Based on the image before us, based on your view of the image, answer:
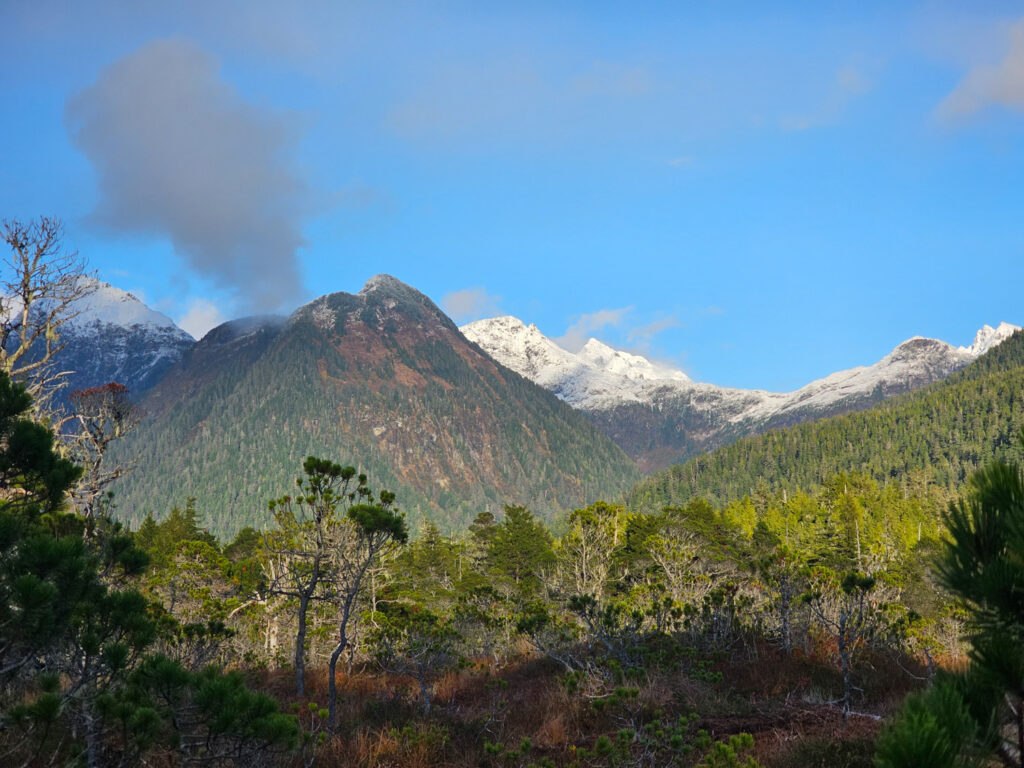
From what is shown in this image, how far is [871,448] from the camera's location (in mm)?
145750

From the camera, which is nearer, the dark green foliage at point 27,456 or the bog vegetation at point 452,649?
the bog vegetation at point 452,649

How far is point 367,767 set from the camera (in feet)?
23.9

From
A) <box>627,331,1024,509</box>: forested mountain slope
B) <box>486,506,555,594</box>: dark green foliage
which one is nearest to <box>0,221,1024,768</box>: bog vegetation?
<box>486,506,555,594</box>: dark green foliage

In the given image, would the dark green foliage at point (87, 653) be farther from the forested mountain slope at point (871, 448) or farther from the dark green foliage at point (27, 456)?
the forested mountain slope at point (871, 448)

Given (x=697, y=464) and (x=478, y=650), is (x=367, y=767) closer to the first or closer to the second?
Answer: (x=478, y=650)

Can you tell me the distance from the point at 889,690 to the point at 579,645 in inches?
276

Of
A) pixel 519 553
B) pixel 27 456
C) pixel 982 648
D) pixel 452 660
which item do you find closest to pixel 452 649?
pixel 452 660

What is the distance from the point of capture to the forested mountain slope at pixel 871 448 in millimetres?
131125

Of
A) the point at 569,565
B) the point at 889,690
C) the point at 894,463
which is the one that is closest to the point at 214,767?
the point at 889,690

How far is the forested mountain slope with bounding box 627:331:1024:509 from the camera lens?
131125mm

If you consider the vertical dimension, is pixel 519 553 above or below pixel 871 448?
below

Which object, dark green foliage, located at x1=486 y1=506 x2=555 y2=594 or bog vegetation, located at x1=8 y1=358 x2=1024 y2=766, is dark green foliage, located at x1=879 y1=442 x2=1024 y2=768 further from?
dark green foliage, located at x1=486 y1=506 x2=555 y2=594

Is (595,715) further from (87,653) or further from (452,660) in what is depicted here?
(452,660)

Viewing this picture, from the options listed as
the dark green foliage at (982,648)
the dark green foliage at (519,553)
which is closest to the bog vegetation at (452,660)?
the dark green foliage at (982,648)
